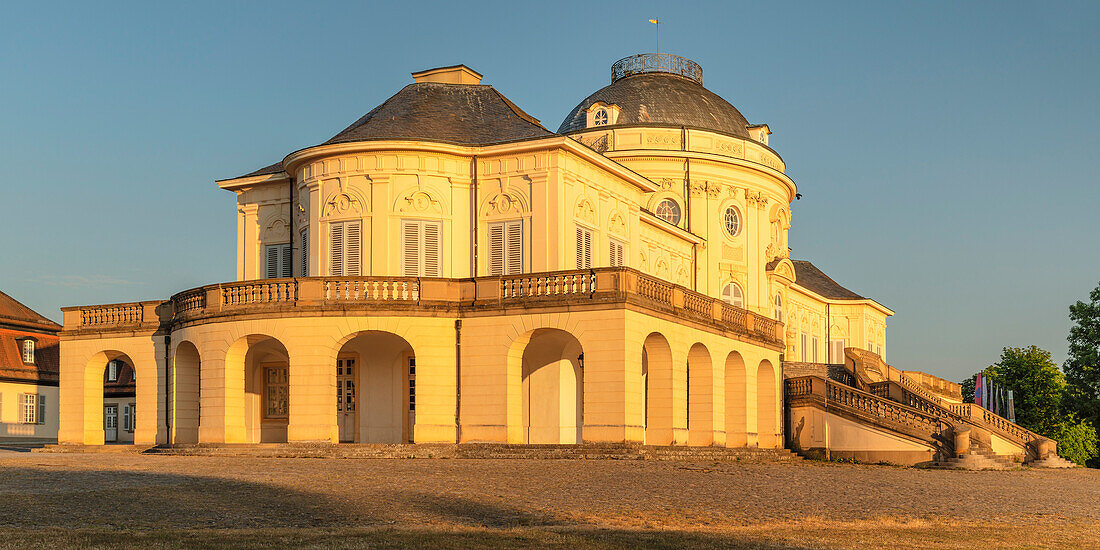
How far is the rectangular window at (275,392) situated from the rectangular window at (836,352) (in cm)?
4337

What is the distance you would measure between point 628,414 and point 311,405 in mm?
8593

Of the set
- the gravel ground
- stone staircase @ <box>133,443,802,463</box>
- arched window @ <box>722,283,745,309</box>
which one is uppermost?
arched window @ <box>722,283,745,309</box>

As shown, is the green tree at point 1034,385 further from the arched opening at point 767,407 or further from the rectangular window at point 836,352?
the arched opening at point 767,407

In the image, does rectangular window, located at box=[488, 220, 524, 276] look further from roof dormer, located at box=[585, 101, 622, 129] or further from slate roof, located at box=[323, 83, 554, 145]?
roof dormer, located at box=[585, 101, 622, 129]

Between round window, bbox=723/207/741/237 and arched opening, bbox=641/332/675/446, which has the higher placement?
round window, bbox=723/207/741/237

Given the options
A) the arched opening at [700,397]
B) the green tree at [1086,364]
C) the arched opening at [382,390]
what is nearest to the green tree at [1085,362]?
the green tree at [1086,364]

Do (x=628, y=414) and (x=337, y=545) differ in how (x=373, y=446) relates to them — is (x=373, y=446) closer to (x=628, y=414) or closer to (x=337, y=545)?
(x=628, y=414)

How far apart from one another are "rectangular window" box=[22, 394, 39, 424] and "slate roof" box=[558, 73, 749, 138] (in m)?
30.0

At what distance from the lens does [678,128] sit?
56.6 metres

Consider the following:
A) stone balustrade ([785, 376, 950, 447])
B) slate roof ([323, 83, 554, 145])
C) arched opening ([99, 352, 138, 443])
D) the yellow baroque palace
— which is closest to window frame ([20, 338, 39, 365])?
arched opening ([99, 352, 138, 443])

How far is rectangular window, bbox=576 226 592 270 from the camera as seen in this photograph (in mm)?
37219

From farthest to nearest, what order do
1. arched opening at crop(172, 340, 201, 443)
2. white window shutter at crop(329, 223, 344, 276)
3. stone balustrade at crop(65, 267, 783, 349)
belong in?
white window shutter at crop(329, 223, 344, 276), arched opening at crop(172, 340, 201, 443), stone balustrade at crop(65, 267, 783, 349)

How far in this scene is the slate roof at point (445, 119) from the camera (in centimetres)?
3691

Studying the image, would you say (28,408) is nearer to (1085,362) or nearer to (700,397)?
(700,397)
